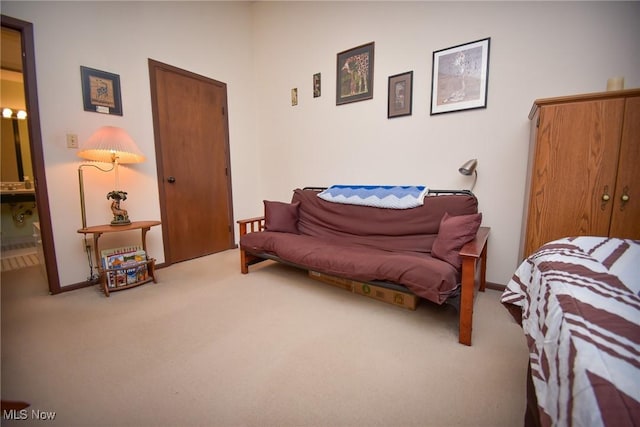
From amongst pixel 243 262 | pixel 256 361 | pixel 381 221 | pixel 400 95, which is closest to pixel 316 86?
pixel 400 95

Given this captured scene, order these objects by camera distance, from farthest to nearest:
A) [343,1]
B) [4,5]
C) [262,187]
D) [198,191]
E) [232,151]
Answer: [262,187]
[232,151]
[198,191]
[343,1]
[4,5]

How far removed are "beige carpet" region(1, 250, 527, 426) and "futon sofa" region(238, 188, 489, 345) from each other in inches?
10.6

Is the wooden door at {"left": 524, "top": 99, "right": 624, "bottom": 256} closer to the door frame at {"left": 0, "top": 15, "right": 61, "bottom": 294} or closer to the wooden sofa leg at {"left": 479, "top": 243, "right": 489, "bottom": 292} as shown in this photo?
the wooden sofa leg at {"left": 479, "top": 243, "right": 489, "bottom": 292}

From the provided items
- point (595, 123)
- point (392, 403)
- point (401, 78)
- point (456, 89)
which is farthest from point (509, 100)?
point (392, 403)

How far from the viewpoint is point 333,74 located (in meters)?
2.87

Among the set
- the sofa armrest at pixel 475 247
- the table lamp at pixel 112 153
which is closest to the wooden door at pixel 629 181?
the sofa armrest at pixel 475 247

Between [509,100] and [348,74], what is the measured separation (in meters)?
1.53

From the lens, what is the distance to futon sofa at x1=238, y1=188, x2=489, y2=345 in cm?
149

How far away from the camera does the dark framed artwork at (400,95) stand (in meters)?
2.41

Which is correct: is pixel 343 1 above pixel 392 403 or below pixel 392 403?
above

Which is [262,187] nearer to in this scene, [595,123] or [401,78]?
[401,78]

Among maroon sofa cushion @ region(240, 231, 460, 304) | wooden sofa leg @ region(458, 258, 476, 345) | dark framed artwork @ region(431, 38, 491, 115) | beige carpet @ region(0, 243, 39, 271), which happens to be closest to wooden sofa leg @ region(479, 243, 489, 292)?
maroon sofa cushion @ region(240, 231, 460, 304)

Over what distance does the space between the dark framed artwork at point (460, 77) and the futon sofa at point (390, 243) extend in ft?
2.49

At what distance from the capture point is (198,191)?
310cm
